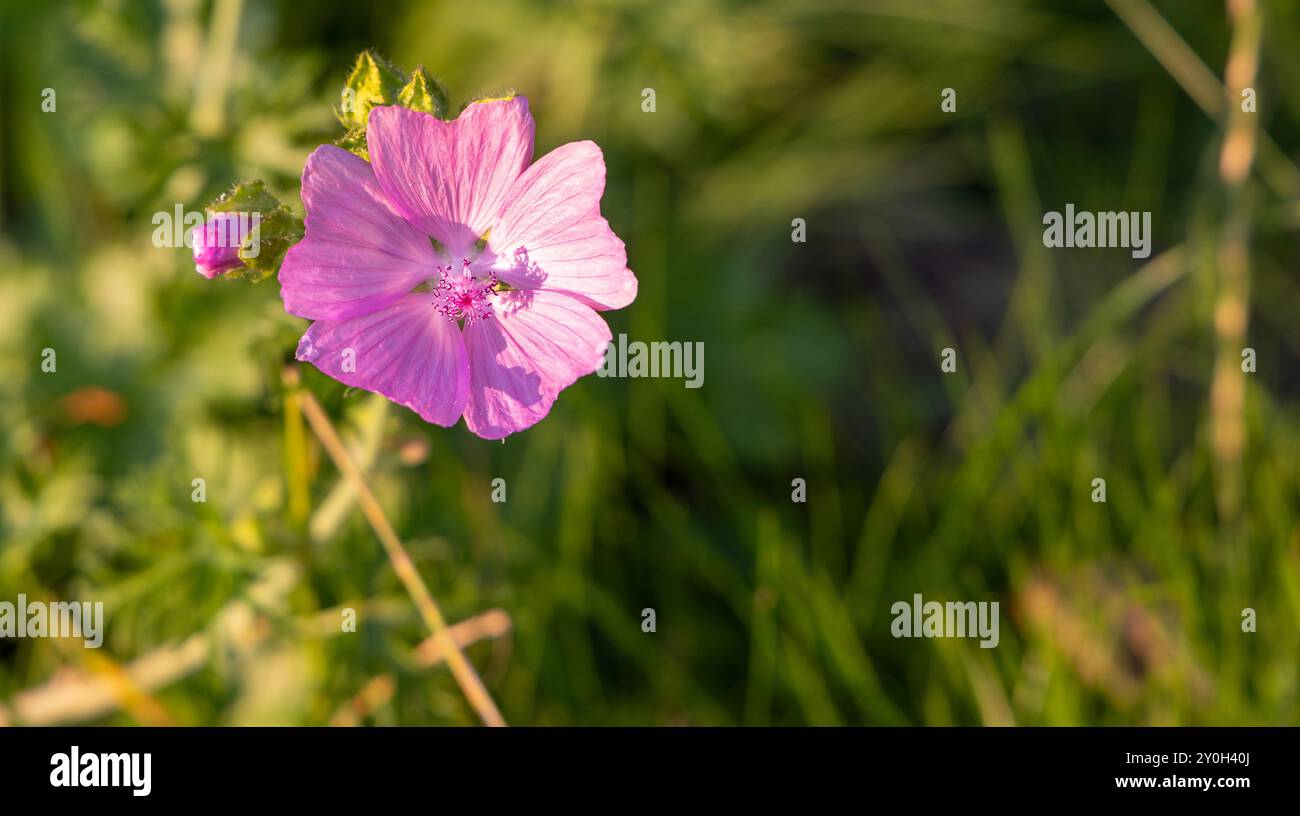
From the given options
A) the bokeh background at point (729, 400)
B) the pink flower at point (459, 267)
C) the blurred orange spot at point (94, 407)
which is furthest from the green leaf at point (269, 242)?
the blurred orange spot at point (94, 407)

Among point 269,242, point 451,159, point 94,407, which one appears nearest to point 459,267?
point 451,159

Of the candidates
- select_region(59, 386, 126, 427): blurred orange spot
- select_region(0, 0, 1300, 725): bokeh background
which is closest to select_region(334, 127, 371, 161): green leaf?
select_region(0, 0, 1300, 725): bokeh background

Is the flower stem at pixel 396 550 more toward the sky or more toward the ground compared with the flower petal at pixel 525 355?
Result: more toward the ground

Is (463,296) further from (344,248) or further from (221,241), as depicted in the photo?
(221,241)

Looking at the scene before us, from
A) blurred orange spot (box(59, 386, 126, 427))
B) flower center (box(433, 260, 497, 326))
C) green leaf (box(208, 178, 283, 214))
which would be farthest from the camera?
blurred orange spot (box(59, 386, 126, 427))

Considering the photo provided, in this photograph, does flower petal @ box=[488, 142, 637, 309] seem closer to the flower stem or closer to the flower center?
the flower center

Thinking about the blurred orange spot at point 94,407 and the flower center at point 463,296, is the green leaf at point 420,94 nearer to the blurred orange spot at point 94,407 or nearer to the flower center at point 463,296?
the flower center at point 463,296
